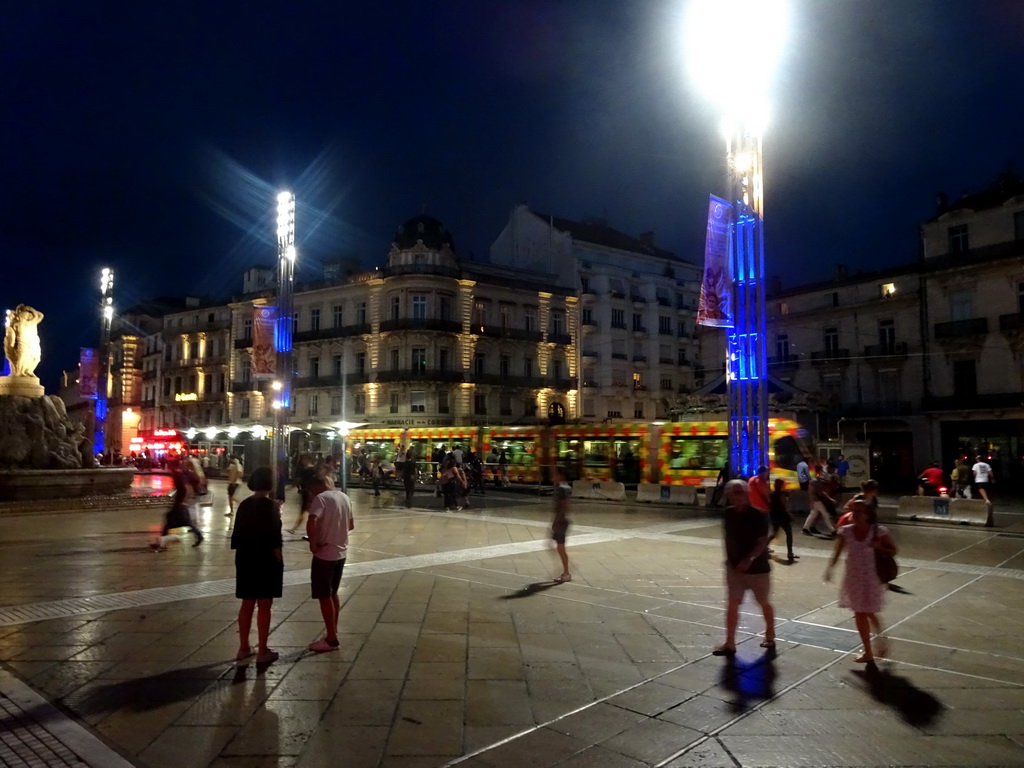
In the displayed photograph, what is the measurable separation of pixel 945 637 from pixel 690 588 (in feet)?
10.1

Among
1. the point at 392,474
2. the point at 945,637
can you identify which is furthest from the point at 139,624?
→ the point at 392,474

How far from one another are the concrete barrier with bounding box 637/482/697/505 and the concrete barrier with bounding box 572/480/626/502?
28.8 inches

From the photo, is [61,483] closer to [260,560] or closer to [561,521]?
[561,521]

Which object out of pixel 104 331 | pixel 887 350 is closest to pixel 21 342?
pixel 104 331

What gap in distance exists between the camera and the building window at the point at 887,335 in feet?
127

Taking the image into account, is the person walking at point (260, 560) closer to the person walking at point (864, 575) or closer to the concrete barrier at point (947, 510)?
the person walking at point (864, 575)

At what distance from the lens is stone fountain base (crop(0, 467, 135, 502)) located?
64.6 ft

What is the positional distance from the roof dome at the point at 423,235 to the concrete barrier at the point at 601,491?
89.5 ft

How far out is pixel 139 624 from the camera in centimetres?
745

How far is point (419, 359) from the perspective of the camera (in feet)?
153

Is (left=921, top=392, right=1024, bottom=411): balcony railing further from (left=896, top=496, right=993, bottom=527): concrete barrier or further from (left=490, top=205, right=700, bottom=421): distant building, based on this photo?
(left=896, top=496, right=993, bottom=527): concrete barrier

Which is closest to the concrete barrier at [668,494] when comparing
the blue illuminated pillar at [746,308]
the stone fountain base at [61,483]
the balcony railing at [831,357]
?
the blue illuminated pillar at [746,308]

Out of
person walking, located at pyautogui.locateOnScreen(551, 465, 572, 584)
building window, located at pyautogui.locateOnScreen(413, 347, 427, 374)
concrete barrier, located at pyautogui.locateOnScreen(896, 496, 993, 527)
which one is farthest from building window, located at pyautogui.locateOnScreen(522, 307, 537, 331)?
person walking, located at pyautogui.locateOnScreen(551, 465, 572, 584)

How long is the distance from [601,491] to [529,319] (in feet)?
88.6
